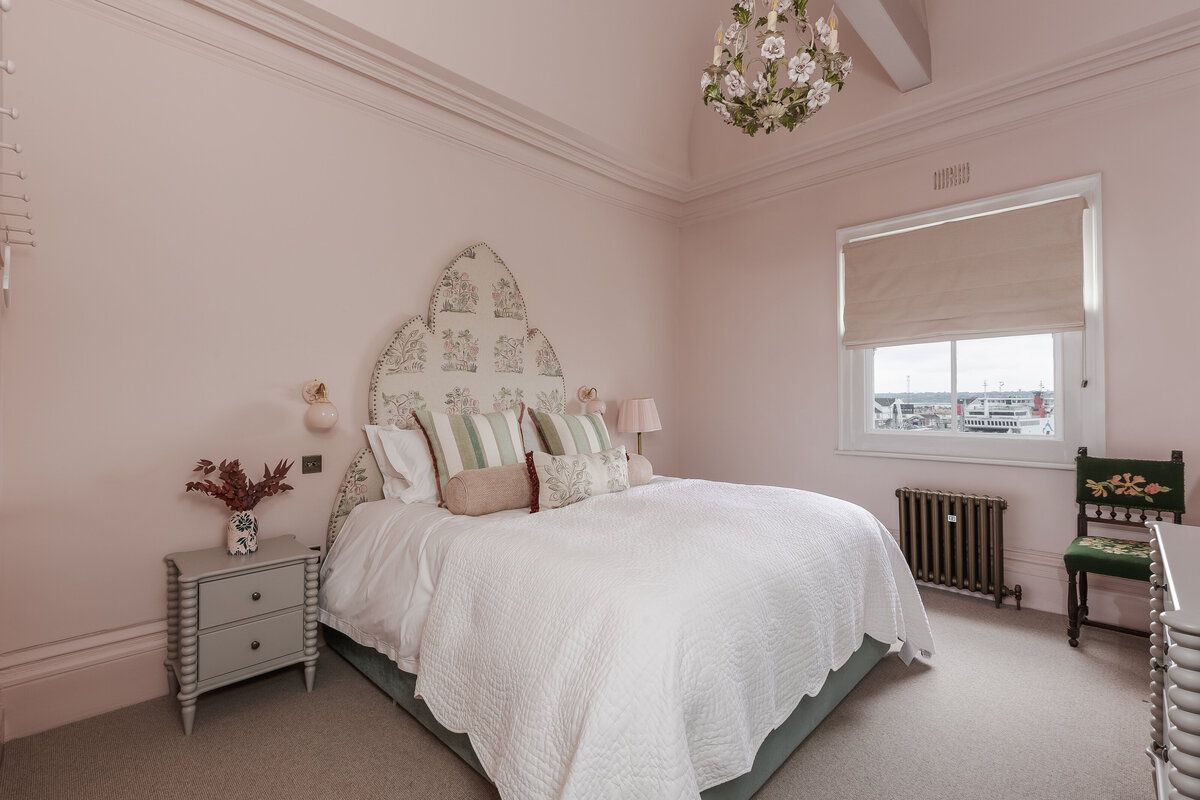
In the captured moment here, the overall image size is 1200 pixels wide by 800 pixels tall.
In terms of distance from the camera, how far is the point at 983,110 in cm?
327

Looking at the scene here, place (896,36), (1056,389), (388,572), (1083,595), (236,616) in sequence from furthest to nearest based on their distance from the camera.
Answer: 1. (1056,389)
2. (896,36)
3. (1083,595)
4. (388,572)
5. (236,616)

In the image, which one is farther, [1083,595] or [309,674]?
[1083,595]

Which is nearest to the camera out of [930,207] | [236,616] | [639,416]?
[236,616]

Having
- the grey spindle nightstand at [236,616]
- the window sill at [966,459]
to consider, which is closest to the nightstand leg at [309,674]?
the grey spindle nightstand at [236,616]

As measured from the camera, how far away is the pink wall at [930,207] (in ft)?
9.25

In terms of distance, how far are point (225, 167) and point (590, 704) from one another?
269 cm

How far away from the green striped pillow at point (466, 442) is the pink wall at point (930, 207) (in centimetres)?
215

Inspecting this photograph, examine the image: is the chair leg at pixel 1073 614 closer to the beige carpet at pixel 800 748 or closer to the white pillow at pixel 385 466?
the beige carpet at pixel 800 748

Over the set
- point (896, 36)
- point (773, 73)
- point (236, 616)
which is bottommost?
point (236, 616)

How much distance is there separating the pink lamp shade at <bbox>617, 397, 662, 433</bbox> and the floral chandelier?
92.6 inches

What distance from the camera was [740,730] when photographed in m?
1.47

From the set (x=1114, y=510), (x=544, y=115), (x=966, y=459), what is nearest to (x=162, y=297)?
(x=544, y=115)

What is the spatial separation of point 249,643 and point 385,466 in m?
0.96

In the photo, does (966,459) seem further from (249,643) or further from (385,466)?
(249,643)
